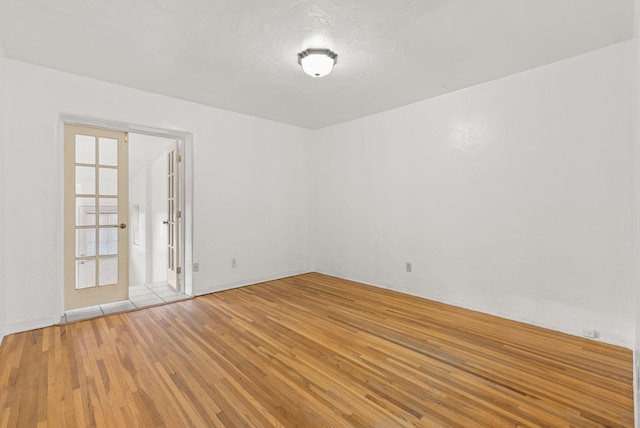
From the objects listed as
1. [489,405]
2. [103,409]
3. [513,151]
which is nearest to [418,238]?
[513,151]

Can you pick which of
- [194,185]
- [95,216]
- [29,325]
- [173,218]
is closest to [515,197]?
[194,185]

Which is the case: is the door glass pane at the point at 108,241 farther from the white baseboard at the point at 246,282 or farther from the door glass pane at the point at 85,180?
the white baseboard at the point at 246,282

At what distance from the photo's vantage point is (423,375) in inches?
82.2

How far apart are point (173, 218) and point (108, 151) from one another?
49.0 inches

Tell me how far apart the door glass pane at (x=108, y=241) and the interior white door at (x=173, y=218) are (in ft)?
→ 2.55

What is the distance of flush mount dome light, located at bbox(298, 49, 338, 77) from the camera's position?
104 inches

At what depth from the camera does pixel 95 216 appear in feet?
11.4

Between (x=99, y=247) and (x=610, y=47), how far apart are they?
547 cm

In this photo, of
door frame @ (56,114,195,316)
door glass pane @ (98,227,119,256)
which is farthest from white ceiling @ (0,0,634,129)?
door glass pane @ (98,227,119,256)

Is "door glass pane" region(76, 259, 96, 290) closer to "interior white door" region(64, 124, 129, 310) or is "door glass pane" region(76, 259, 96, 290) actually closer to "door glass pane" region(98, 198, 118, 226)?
"interior white door" region(64, 124, 129, 310)

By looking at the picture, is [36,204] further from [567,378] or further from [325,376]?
[567,378]

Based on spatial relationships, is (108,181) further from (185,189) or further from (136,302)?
(136,302)

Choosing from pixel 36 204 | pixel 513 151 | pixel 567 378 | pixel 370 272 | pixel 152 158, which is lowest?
pixel 567 378

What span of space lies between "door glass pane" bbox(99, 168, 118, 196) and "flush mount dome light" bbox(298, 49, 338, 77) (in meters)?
2.60
